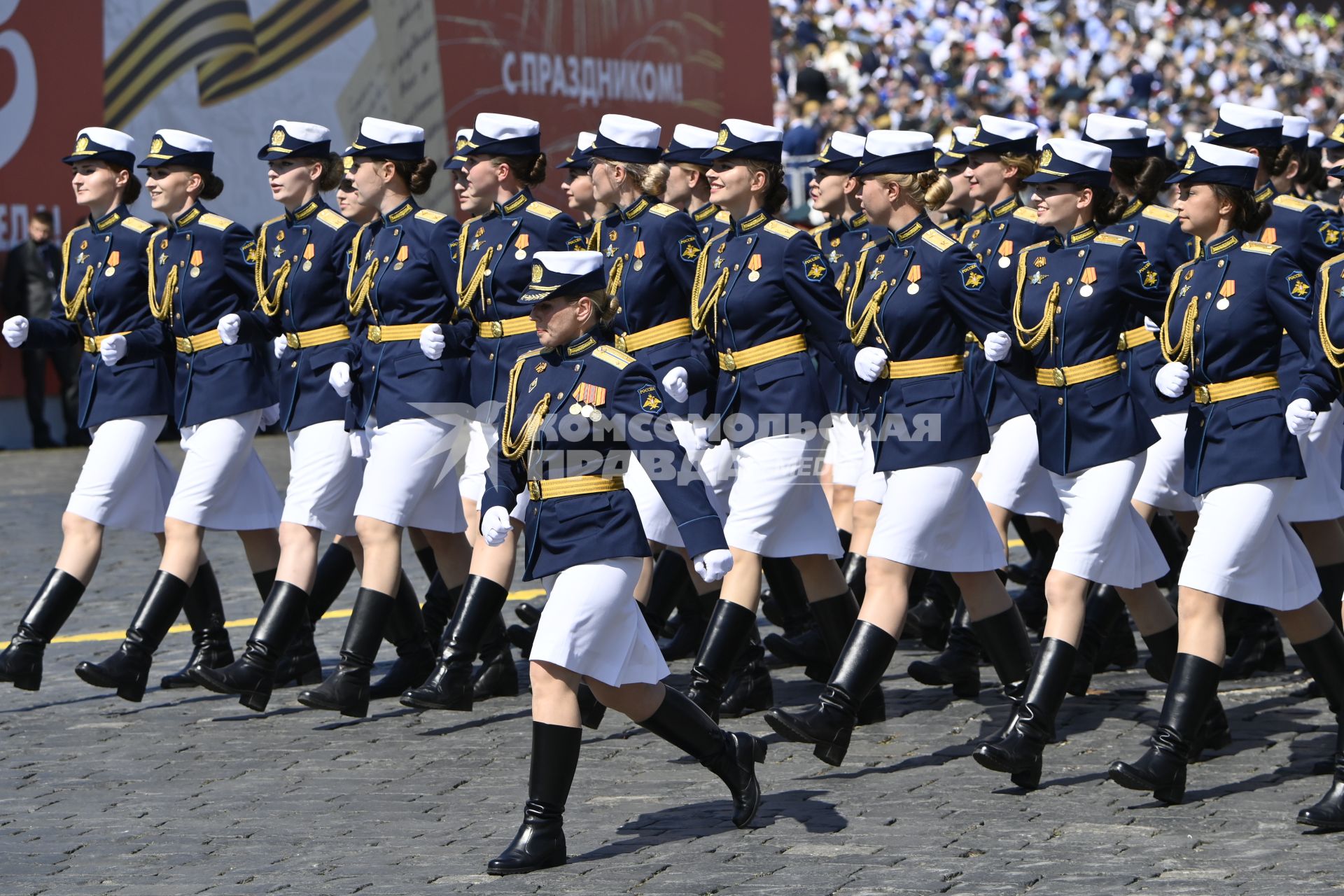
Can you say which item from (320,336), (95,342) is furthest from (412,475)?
(95,342)

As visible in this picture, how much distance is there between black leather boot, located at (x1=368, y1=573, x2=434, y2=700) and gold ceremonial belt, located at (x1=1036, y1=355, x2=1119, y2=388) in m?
2.73

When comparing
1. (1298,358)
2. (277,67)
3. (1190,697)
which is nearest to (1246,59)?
(277,67)

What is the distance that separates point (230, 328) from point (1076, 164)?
3267mm

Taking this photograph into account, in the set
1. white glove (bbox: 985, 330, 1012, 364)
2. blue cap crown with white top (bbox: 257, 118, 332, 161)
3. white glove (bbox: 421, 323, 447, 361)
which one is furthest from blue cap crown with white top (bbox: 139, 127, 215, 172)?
white glove (bbox: 985, 330, 1012, 364)

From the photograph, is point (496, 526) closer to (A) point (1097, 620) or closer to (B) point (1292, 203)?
(A) point (1097, 620)

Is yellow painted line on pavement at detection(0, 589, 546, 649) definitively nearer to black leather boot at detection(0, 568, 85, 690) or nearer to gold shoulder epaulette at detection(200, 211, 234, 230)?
black leather boot at detection(0, 568, 85, 690)

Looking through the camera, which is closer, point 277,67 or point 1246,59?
point 277,67

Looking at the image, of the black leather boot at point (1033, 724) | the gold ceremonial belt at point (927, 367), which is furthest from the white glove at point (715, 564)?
the gold ceremonial belt at point (927, 367)

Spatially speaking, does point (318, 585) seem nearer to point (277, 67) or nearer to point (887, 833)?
point (887, 833)

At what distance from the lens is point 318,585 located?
810cm

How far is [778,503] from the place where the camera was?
718 cm

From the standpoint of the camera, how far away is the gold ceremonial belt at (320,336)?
27.0 ft

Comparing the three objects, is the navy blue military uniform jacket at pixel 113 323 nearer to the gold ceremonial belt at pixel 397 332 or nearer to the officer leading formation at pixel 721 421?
the officer leading formation at pixel 721 421

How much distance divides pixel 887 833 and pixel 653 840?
0.67 metres
